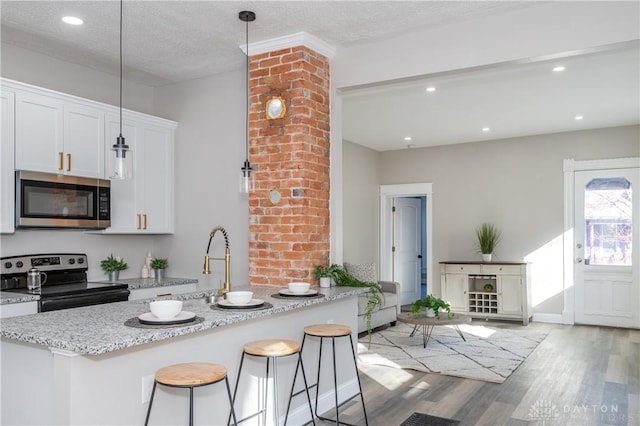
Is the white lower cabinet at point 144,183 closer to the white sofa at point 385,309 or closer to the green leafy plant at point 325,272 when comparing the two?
the green leafy plant at point 325,272

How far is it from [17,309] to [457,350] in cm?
419

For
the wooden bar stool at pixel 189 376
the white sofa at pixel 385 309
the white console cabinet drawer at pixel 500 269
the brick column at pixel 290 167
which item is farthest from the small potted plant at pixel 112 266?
the white console cabinet drawer at pixel 500 269

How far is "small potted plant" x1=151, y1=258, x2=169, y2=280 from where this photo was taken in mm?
5004

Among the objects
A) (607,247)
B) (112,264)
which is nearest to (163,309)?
(112,264)

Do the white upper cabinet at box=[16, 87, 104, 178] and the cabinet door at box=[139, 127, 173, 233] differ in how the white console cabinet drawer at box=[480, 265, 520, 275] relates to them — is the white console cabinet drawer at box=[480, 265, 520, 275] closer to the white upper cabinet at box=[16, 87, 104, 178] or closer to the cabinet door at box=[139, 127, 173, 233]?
the cabinet door at box=[139, 127, 173, 233]

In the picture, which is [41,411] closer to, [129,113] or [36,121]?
[36,121]

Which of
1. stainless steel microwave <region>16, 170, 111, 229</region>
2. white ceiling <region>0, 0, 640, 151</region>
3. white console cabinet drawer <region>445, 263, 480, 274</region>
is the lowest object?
white console cabinet drawer <region>445, 263, 480, 274</region>

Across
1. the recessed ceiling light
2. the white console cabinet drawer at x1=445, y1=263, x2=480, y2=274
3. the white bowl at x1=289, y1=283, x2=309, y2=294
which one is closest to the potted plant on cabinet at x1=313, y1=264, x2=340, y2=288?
the white bowl at x1=289, y1=283, x2=309, y2=294

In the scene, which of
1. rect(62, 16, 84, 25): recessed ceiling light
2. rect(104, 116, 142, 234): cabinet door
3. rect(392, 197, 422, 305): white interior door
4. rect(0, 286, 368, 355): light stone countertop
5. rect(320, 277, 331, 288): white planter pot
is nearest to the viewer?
rect(0, 286, 368, 355): light stone countertop

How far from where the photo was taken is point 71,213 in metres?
→ 4.15

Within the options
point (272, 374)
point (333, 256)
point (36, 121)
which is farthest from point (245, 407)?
point (36, 121)

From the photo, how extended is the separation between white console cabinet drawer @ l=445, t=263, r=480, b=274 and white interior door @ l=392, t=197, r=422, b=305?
128cm

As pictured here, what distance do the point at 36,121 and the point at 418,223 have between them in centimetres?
705

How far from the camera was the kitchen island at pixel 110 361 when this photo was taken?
2.08 m
